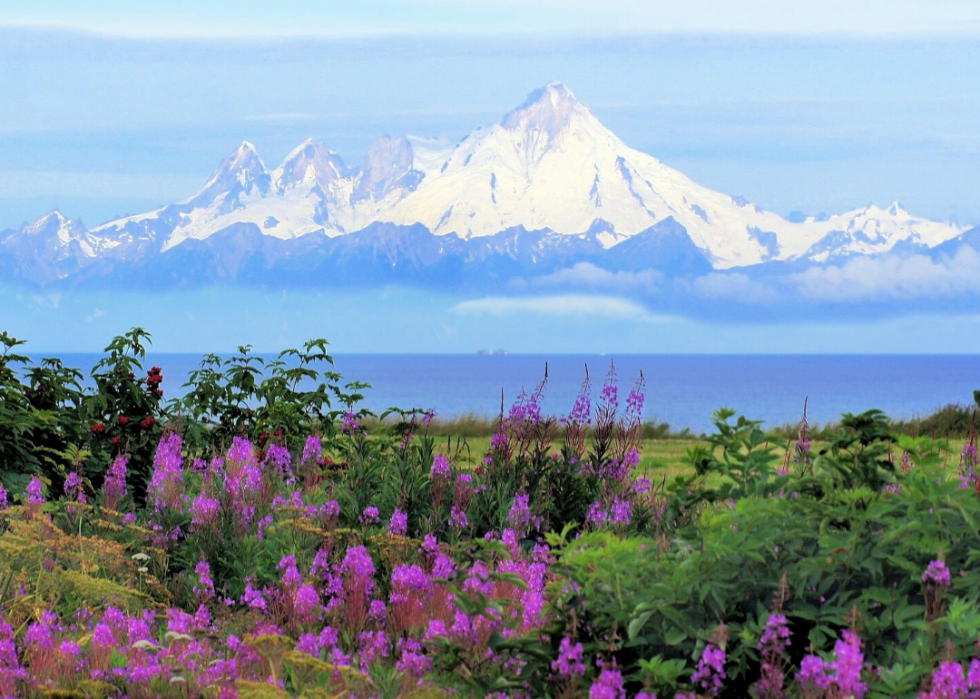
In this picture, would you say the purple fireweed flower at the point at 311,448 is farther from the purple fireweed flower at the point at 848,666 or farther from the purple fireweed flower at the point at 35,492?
the purple fireweed flower at the point at 848,666

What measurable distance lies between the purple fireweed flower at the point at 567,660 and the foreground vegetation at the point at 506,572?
0.06 feet

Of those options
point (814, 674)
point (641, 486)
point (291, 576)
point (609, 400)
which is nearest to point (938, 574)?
point (814, 674)

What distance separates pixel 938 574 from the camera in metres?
3.29

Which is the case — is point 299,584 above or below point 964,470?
below

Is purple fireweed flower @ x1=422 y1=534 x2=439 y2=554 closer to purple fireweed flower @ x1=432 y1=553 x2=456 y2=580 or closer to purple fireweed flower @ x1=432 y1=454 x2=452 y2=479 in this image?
purple fireweed flower @ x1=432 y1=553 x2=456 y2=580

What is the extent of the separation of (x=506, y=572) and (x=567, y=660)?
2.78 ft

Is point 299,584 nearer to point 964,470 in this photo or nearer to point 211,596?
point 211,596

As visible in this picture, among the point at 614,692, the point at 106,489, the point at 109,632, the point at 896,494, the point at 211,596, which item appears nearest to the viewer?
the point at 614,692

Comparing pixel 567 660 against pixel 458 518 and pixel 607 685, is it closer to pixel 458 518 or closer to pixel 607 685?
pixel 607 685

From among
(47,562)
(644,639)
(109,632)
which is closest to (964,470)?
(644,639)

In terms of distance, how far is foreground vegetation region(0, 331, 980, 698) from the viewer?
3.41 m

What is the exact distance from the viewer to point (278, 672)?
400cm

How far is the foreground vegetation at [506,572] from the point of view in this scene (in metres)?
3.41

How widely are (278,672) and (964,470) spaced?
14.0ft
